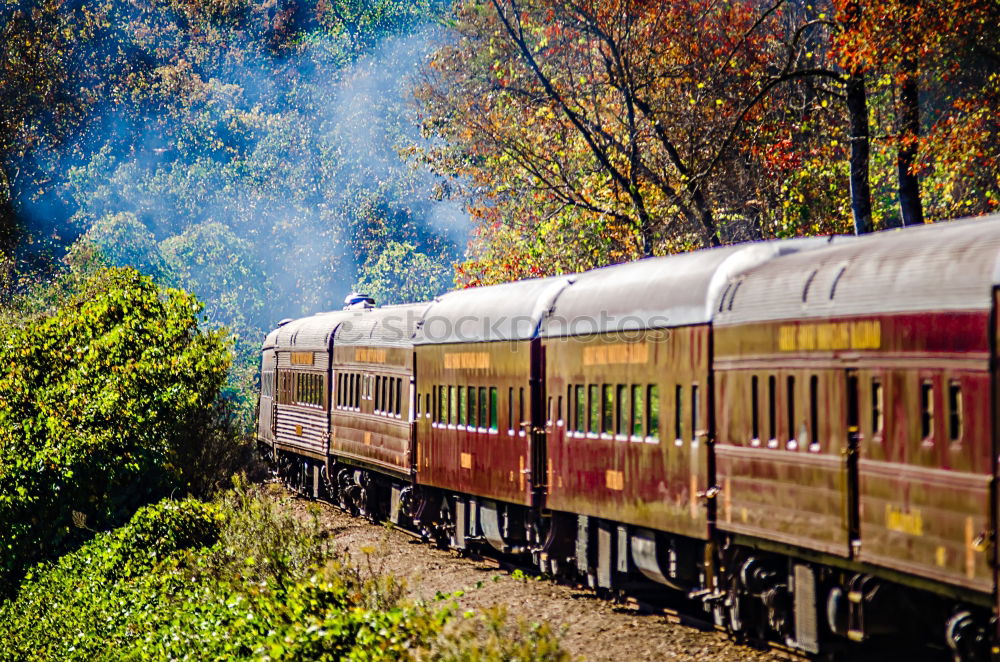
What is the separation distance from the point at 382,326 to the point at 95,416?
22.5 ft

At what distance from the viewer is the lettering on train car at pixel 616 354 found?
43.0 ft

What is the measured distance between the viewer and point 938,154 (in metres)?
23.9

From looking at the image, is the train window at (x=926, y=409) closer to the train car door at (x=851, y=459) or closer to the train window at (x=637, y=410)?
the train car door at (x=851, y=459)

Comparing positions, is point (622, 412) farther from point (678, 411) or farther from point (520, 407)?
point (520, 407)

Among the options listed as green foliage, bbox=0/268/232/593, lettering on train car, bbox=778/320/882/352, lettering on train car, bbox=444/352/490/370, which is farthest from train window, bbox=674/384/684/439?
green foliage, bbox=0/268/232/593

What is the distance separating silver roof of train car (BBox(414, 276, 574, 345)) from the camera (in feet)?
52.3

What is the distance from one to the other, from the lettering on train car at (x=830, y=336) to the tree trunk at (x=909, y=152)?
10733mm

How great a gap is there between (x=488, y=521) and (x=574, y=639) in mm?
5350

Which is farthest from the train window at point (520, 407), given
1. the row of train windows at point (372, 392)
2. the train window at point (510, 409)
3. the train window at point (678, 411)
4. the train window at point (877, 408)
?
the train window at point (877, 408)

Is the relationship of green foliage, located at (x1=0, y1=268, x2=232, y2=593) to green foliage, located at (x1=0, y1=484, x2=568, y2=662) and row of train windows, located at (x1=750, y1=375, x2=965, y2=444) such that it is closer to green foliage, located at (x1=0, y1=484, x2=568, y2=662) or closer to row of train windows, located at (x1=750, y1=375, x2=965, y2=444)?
green foliage, located at (x1=0, y1=484, x2=568, y2=662)

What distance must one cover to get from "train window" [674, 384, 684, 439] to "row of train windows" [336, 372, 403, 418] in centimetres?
857

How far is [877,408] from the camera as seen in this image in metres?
9.41

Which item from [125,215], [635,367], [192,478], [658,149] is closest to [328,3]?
[125,215]

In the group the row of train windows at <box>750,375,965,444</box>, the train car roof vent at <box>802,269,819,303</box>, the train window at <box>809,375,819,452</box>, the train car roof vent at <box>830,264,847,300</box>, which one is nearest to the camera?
the row of train windows at <box>750,375,965,444</box>
